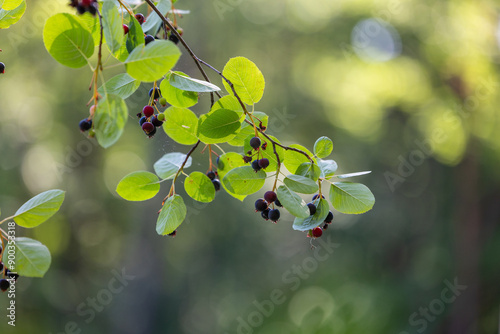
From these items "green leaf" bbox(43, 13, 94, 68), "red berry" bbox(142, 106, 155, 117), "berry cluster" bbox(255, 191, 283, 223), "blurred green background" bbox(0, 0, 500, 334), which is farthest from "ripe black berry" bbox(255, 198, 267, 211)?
"blurred green background" bbox(0, 0, 500, 334)

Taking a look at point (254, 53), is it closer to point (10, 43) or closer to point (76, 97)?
point (76, 97)

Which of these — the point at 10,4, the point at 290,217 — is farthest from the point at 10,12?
the point at 290,217

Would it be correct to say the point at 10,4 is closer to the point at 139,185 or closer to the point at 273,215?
the point at 139,185

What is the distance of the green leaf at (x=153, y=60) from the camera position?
40cm

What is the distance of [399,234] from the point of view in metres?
5.54

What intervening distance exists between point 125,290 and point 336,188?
15.5ft

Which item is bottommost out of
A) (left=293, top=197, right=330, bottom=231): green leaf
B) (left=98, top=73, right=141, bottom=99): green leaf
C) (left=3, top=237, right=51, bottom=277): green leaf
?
(left=3, top=237, right=51, bottom=277): green leaf

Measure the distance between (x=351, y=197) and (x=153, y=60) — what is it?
12.5 inches

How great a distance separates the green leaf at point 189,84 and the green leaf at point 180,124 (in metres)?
0.09

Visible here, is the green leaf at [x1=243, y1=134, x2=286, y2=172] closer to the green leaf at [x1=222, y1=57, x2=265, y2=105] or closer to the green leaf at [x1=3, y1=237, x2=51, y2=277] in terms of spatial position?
the green leaf at [x1=222, y1=57, x2=265, y2=105]

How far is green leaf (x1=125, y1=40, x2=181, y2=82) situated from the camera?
0.40m

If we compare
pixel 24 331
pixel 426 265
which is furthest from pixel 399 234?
pixel 24 331

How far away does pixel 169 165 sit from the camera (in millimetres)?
692

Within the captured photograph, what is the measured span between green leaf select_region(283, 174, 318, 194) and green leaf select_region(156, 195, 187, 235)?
161 mm
